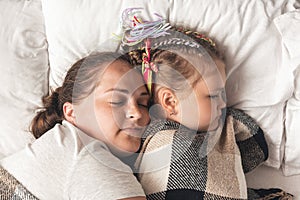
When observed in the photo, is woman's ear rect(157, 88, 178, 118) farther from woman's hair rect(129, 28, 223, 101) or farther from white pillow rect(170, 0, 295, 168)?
white pillow rect(170, 0, 295, 168)

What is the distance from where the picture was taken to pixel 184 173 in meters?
1.15

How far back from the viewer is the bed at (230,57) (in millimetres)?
1315

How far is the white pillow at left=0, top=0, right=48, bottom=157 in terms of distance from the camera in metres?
1.32

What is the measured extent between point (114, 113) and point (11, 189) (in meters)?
0.29

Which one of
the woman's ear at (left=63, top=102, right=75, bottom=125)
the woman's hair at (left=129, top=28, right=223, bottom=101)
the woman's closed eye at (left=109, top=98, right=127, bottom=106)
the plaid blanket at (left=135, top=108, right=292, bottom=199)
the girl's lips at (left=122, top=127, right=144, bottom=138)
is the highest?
the woman's hair at (left=129, top=28, right=223, bottom=101)

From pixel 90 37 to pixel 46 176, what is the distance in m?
0.43

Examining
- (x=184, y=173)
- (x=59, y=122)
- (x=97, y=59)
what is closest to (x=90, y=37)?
(x=97, y=59)

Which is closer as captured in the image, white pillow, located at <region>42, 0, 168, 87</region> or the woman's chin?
the woman's chin

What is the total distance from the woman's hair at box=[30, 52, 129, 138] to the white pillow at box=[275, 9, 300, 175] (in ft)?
1.41

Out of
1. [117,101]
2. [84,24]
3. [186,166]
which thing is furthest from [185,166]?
[84,24]

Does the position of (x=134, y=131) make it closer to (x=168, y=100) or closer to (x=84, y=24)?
(x=168, y=100)

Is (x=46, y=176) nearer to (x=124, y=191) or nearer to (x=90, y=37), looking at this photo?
(x=124, y=191)

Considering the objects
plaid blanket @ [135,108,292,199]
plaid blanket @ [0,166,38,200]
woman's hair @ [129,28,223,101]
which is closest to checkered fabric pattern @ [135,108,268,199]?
plaid blanket @ [135,108,292,199]

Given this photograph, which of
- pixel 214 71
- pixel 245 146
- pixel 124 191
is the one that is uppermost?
pixel 214 71
